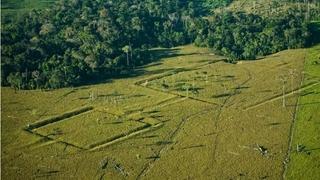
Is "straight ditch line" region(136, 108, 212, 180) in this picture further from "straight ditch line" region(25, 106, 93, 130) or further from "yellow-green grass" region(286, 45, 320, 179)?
"straight ditch line" region(25, 106, 93, 130)

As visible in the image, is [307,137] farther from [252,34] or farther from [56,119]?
[252,34]

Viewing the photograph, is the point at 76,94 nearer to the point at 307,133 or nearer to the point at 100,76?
the point at 100,76

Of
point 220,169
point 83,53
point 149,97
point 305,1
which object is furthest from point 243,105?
point 305,1

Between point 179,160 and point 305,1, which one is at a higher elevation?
point 305,1

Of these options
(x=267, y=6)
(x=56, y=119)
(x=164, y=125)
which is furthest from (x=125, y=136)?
(x=267, y=6)

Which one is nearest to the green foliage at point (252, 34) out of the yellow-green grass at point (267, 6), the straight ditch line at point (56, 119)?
the yellow-green grass at point (267, 6)

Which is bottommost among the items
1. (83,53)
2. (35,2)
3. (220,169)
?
(220,169)

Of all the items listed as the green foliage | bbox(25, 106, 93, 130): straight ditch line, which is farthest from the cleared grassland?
the green foliage

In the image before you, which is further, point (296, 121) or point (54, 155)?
point (296, 121)
